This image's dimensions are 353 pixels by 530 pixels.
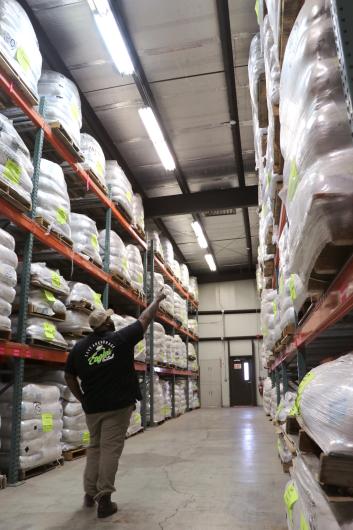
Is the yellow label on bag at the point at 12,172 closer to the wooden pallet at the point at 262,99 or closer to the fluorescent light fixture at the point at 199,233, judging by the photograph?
the wooden pallet at the point at 262,99

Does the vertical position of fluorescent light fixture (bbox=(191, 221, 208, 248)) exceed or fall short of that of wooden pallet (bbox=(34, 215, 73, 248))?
it exceeds it

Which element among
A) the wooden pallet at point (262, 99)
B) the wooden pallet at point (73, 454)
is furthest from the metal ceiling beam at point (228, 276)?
the wooden pallet at point (262, 99)

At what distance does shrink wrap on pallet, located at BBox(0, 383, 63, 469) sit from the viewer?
15.0 feet

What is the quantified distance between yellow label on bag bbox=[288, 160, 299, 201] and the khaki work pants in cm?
242

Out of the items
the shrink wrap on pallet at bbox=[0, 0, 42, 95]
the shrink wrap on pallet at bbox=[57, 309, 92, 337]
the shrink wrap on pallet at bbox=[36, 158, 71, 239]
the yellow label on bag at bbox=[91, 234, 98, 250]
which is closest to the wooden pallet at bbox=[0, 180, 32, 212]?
the shrink wrap on pallet at bbox=[36, 158, 71, 239]

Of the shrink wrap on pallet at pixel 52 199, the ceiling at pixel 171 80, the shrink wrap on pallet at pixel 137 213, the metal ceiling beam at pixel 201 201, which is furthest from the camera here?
the metal ceiling beam at pixel 201 201

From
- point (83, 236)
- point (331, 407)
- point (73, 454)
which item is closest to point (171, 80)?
point (83, 236)

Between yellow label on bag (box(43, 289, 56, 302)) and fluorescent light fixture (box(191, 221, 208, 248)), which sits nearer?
yellow label on bag (box(43, 289, 56, 302))

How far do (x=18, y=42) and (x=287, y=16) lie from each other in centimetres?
379

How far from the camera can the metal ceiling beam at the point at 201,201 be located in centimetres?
1092

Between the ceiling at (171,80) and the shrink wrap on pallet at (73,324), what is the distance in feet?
13.3

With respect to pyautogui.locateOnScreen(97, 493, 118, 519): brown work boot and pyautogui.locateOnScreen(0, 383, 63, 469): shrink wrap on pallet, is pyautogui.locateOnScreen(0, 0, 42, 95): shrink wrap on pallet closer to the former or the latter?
pyautogui.locateOnScreen(0, 383, 63, 469): shrink wrap on pallet

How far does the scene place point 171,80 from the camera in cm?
754

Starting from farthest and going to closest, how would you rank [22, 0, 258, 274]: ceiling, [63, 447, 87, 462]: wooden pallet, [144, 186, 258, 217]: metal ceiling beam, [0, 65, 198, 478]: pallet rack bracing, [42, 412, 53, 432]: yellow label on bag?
[144, 186, 258, 217]: metal ceiling beam → [22, 0, 258, 274]: ceiling → [63, 447, 87, 462]: wooden pallet → [42, 412, 53, 432]: yellow label on bag → [0, 65, 198, 478]: pallet rack bracing
